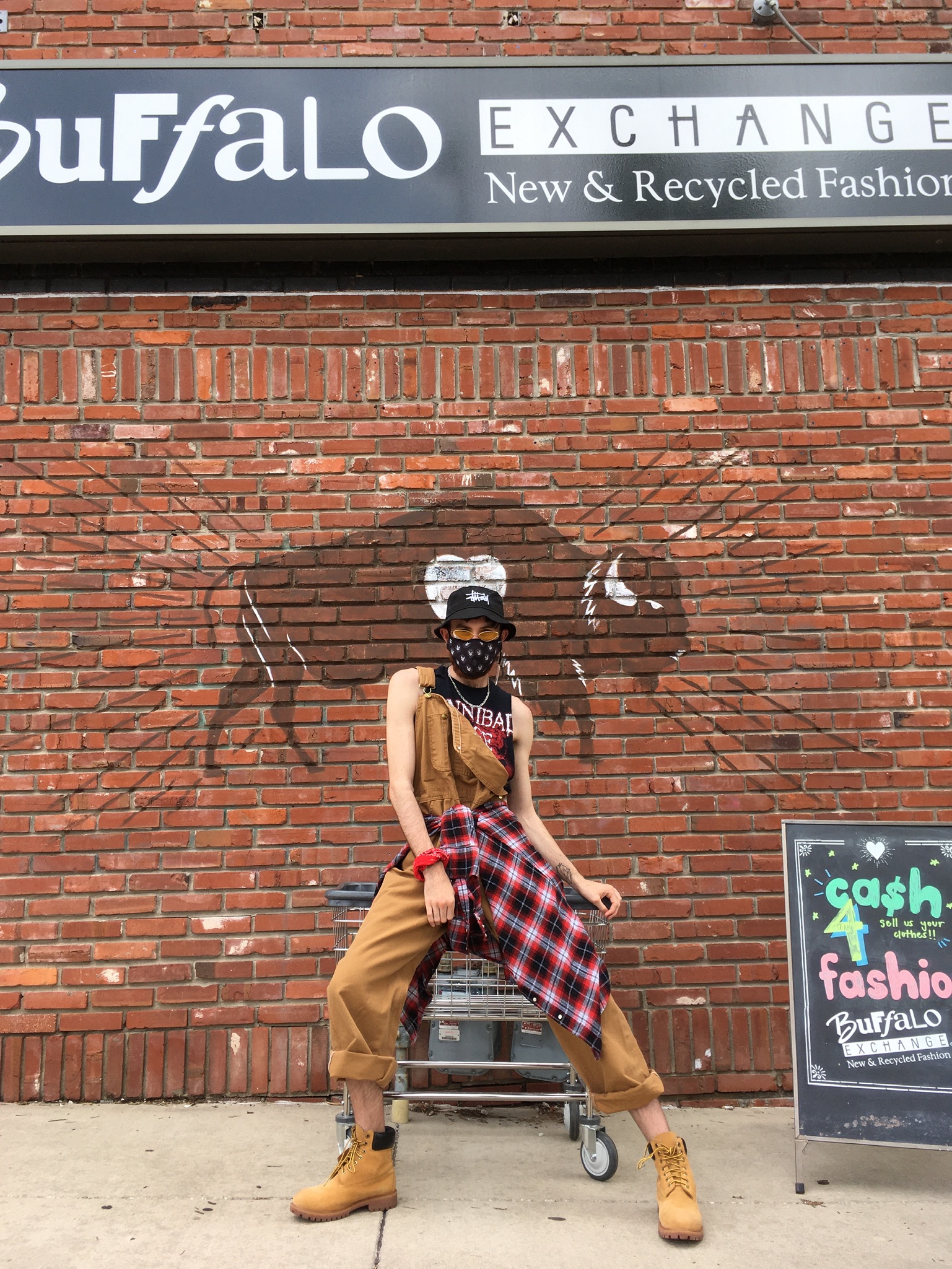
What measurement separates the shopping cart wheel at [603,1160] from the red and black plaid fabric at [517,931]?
1.43ft

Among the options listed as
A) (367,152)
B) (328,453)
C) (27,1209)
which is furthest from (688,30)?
(27,1209)

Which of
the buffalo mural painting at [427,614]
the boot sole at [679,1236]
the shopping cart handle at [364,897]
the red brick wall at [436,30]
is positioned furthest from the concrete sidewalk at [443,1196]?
the red brick wall at [436,30]

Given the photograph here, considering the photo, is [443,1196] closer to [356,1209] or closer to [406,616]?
[356,1209]

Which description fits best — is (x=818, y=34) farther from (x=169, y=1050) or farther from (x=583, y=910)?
(x=169, y=1050)

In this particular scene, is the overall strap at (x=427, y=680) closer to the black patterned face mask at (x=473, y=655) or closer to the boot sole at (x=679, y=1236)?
the black patterned face mask at (x=473, y=655)

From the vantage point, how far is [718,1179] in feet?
10.9

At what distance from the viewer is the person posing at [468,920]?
302 cm

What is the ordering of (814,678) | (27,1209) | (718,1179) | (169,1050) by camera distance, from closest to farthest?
(27,1209) → (718,1179) → (169,1050) → (814,678)

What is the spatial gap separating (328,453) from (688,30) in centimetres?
264

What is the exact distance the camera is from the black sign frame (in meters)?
4.40

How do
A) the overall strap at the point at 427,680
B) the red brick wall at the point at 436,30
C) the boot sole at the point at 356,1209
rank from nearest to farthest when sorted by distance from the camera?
1. the boot sole at the point at 356,1209
2. the overall strap at the point at 427,680
3. the red brick wall at the point at 436,30

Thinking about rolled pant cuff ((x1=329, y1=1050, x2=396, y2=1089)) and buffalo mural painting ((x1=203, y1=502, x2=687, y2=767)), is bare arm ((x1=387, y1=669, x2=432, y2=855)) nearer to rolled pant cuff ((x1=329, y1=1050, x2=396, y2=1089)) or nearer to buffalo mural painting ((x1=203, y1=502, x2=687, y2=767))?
rolled pant cuff ((x1=329, y1=1050, x2=396, y2=1089))

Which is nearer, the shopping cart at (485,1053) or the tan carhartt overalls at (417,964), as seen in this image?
the tan carhartt overalls at (417,964)

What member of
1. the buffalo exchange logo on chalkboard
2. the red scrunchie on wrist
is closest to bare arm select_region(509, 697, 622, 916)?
the red scrunchie on wrist
